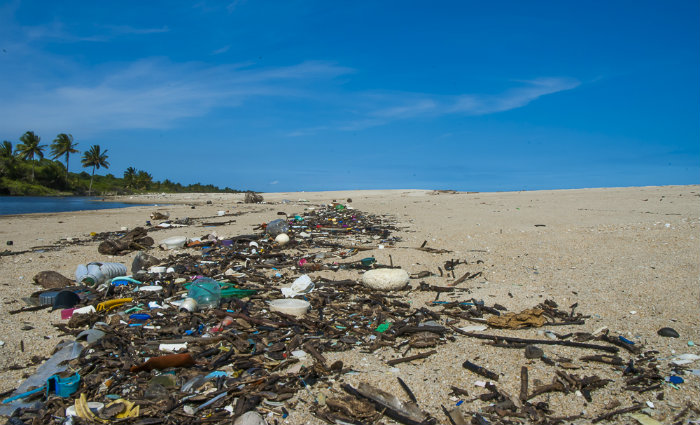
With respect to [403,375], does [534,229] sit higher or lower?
higher

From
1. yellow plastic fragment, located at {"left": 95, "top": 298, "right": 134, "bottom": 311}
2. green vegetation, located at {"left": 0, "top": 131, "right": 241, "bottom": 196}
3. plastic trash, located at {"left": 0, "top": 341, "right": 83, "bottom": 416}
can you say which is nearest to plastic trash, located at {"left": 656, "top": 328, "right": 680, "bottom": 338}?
plastic trash, located at {"left": 0, "top": 341, "right": 83, "bottom": 416}

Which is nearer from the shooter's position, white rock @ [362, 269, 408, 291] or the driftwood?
white rock @ [362, 269, 408, 291]

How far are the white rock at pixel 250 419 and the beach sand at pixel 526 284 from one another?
0.16 m

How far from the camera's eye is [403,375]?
9.52ft

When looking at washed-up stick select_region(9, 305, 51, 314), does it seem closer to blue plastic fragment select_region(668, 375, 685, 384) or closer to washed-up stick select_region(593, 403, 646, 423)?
washed-up stick select_region(593, 403, 646, 423)

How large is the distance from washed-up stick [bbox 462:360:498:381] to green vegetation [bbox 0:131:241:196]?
55482 millimetres

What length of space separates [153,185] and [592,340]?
7400 cm

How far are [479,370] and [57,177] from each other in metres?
67.8

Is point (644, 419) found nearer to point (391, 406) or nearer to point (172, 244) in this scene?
point (391, 406)

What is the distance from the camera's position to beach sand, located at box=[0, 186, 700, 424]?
9.18 feet

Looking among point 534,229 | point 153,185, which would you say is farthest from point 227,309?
point 153,185

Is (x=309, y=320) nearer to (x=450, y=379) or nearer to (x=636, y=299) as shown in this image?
(x=450, y=379)

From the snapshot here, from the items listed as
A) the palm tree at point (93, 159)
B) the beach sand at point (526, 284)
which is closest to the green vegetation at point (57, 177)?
the palm tree at point (93, 159)

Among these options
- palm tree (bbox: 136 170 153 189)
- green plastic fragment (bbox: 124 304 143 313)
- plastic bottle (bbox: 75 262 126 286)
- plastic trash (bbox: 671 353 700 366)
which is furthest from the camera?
palm tree (bbox: 136 170 153 189)
